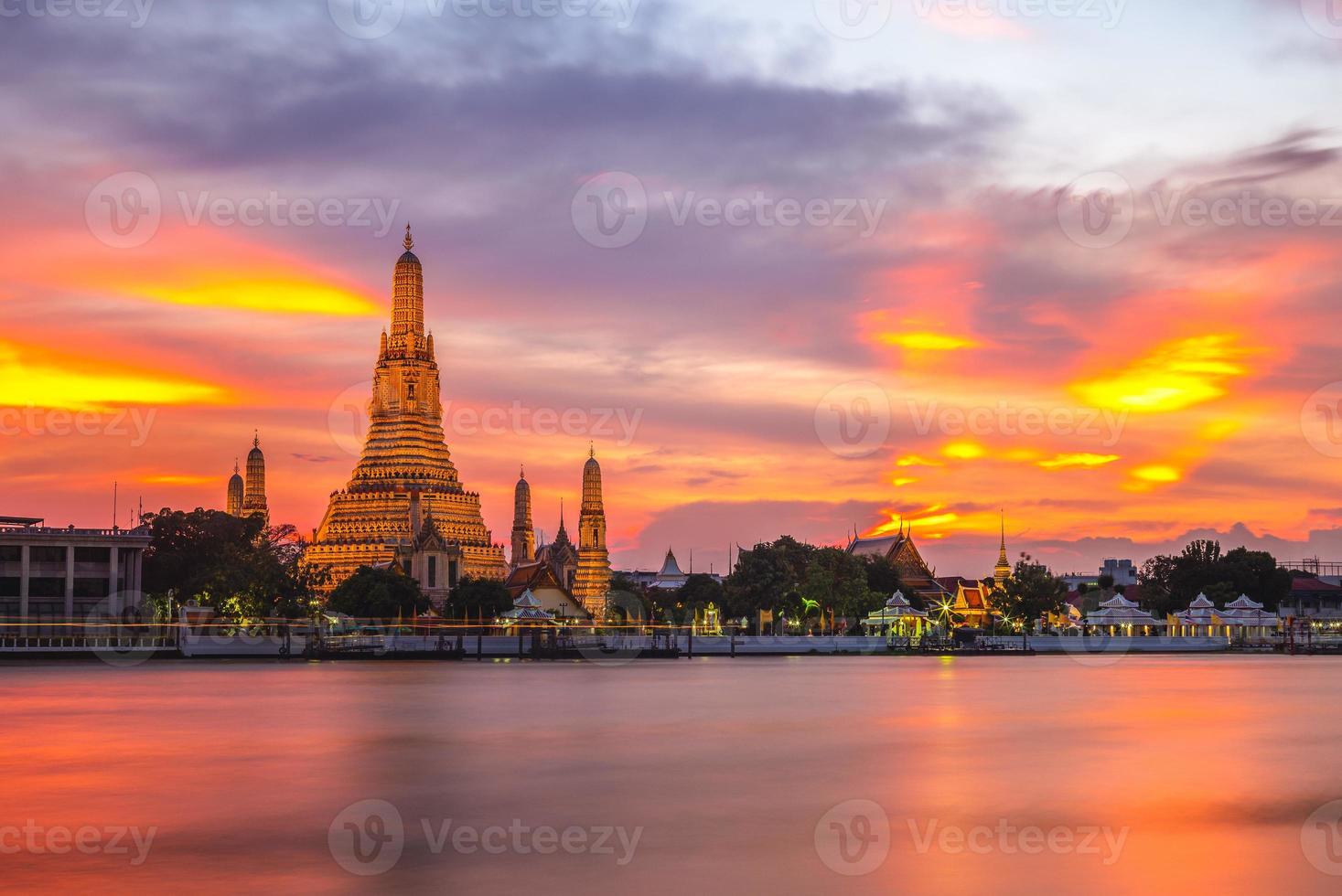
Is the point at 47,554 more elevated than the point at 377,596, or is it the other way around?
the point at 47,554

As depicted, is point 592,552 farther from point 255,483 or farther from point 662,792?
point 662,792

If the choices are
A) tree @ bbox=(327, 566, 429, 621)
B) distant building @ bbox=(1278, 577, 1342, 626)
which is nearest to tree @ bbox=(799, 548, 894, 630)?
tree @ bbox=(327, 566, 429, 621)

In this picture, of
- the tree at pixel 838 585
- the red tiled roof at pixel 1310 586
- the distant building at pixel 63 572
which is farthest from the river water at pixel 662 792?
the red tiled roof at pixel 1310 586

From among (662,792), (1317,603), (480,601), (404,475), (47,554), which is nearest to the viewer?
(662,792)

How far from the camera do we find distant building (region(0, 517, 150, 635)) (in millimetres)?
102125

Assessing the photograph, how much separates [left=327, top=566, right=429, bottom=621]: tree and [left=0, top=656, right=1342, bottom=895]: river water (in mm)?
55291

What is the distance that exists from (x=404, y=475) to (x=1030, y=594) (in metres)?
61.6

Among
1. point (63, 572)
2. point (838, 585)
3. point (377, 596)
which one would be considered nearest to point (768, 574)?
point (838, 585)

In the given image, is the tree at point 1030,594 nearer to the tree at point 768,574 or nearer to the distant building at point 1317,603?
the tree at point 768,574

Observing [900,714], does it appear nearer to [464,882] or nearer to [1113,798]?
[1113,798]

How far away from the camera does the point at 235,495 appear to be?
18862 cm

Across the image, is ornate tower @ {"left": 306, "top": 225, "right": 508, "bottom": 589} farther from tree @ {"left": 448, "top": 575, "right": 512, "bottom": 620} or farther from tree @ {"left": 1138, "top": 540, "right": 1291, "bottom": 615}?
tree @ {"left": 1138, "top": 540, "right": 1291, "bottom": 615}

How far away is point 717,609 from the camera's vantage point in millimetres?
173875

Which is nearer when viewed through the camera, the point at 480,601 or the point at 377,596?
the point at 377,596
